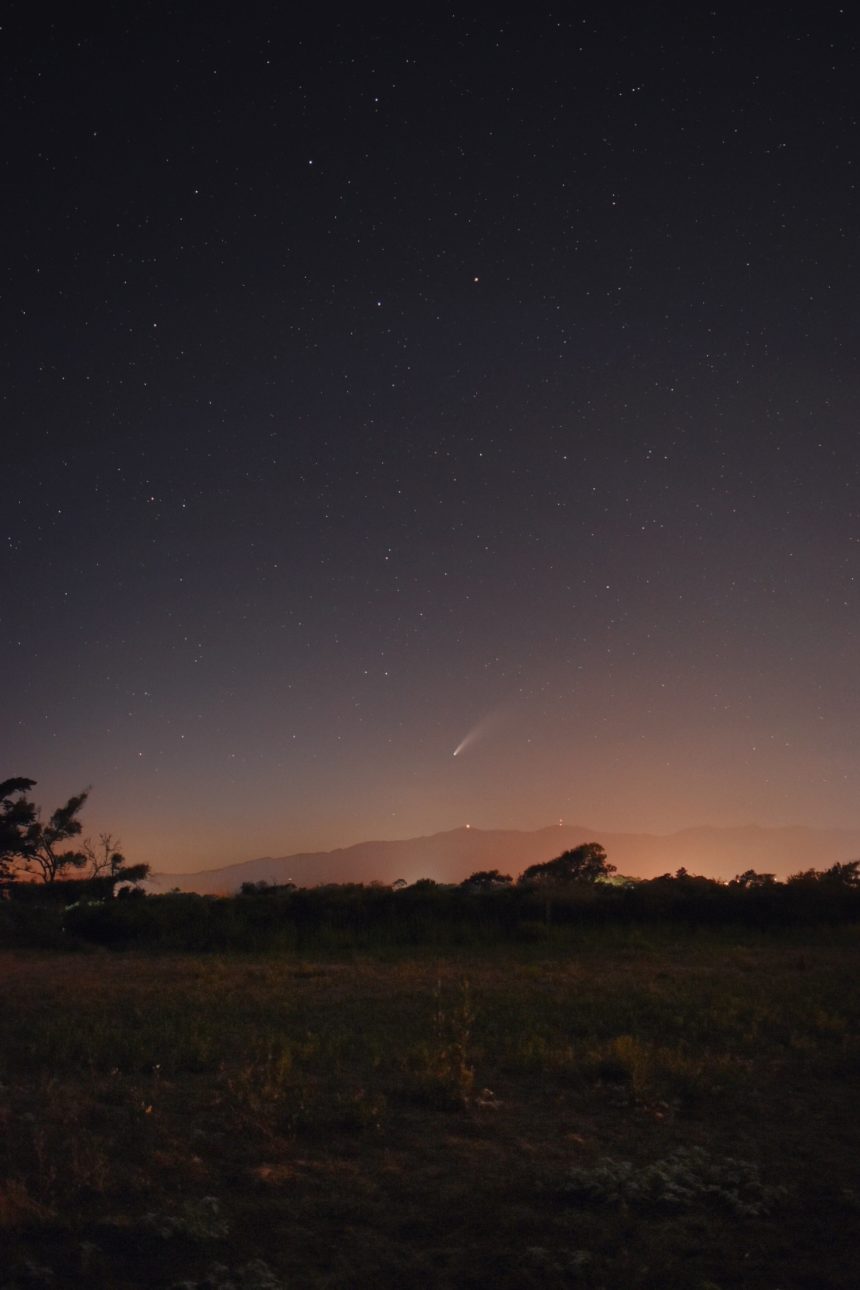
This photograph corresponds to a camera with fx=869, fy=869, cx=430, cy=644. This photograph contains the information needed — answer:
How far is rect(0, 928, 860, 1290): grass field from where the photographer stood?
16.5ft

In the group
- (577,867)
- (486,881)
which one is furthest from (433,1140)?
(577,867)

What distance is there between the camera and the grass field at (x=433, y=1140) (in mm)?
5016

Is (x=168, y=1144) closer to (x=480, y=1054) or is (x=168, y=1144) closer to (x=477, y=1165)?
(x=477, y=1165)

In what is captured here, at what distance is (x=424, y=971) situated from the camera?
17.2 metres

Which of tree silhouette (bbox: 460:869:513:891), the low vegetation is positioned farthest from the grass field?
tree silhouette (bbox: 460:869:513:891)

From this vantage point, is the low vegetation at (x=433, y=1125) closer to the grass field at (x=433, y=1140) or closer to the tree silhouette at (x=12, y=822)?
the grass field at (x=433, y=1140)

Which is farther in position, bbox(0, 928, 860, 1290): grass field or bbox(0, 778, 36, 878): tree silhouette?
bbox(0, 778, 36, 878): tree silhouette

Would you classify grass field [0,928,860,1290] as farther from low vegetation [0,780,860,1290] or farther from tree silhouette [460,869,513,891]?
tree silhouette [460,869,513,891]

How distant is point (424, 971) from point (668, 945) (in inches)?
296

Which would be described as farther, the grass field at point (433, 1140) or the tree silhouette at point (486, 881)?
the tree silhouette at point (486, 881)

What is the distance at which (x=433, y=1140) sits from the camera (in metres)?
7.12

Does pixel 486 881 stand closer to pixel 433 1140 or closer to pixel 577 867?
pixel 577 867

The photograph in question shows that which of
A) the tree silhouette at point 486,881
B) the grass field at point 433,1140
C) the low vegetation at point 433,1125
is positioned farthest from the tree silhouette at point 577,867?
the grass field at point 433,1140

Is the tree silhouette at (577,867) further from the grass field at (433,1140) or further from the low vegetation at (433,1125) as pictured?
the grass field at (433,1140)
